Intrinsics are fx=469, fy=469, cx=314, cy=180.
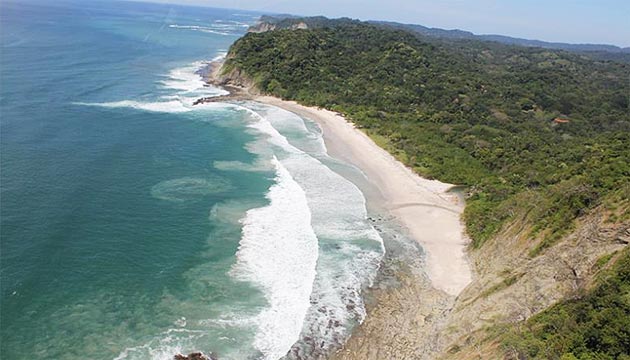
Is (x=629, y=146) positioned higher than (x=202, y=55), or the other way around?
(x=629, y=146)

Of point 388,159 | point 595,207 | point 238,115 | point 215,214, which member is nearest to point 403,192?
point 388,159

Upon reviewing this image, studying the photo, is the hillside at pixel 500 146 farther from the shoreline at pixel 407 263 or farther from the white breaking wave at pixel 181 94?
the white breaking wave at pixel 181 94

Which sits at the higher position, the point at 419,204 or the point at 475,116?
the point at 475,116

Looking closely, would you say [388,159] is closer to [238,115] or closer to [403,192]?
[403,192]

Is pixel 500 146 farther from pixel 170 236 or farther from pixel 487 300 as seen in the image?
pixel 170 236

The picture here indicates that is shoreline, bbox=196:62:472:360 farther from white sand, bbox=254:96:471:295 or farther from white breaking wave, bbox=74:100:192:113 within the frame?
white breaking wave, bbox=74:100:192:113

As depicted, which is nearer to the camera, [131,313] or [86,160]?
[131,313]

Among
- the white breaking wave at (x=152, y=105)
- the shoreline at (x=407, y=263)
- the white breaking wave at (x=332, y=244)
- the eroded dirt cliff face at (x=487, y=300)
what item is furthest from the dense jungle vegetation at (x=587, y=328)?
the white breaking wave at (x=152, y=105)

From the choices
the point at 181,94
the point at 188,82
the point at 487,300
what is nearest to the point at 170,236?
the point at 487,300
